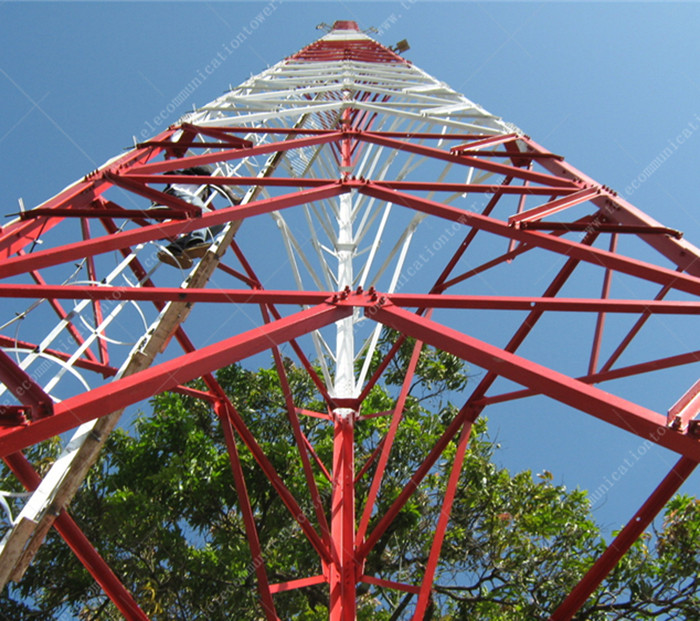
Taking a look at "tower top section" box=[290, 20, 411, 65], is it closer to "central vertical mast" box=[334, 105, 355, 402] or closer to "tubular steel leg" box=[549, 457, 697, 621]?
"central vertical mast" box=[334, 105, 355, 402]

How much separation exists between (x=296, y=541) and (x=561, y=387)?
10185 mm

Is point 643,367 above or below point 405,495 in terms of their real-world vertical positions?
above

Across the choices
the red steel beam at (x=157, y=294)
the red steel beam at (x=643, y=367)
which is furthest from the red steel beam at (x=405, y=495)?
the red steel beam at (x=157, y=294)

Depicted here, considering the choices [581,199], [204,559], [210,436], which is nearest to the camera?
[581,199]

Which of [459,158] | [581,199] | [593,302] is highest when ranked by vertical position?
[459,158]

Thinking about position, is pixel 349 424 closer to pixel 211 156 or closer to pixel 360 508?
pixel 211 156

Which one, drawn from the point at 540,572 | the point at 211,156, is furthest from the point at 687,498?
the point at 211,156

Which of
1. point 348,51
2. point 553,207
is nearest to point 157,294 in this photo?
point 553,207

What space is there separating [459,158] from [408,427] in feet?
25.5

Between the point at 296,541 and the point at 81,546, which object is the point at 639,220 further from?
the point at 296,541

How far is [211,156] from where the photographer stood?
19.7 ft

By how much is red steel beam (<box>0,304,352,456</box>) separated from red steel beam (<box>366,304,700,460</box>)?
72cm

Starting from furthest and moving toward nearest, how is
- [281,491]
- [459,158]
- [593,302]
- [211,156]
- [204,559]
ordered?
[204,559]
[281,491]
[459,158]
[211,156]
[593,302]

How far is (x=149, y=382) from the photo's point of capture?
120 inches
